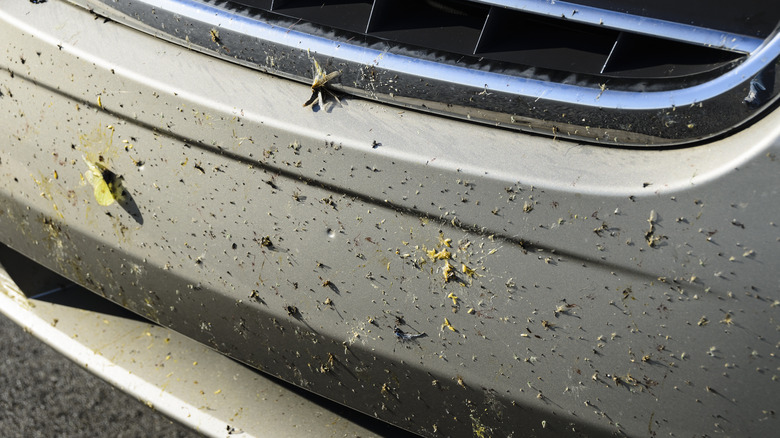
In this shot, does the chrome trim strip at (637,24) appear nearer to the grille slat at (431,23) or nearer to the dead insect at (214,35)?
the grille slat at (431,23)

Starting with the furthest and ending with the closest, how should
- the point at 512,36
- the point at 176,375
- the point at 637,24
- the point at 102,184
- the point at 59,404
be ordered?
the point at 59,404, the point at 176,375, the point at 102,184, the point at 512,36, the point at 637,24

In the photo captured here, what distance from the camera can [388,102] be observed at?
1.18 m

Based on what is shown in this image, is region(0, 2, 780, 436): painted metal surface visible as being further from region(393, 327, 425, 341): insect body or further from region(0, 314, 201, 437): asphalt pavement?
region(0, 314, 201, 437): asphalt pavement

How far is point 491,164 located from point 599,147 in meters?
0.16

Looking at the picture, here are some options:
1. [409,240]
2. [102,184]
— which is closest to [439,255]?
[409,240]

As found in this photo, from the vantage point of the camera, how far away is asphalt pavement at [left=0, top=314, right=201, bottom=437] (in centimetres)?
199

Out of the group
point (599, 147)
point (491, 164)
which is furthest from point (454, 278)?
point (599, 147)

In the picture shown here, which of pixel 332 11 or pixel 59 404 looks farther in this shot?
pixel 59 404

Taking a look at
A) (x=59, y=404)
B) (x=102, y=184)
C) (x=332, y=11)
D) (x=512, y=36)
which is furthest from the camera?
(x=59, y=404)

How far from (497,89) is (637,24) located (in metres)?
0.23

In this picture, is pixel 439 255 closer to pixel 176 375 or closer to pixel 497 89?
pixel 497 89

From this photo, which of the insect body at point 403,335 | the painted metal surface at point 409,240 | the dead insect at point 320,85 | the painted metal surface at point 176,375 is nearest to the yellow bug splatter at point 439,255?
the painted metal surface at point 409,240

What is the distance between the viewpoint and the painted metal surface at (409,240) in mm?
951

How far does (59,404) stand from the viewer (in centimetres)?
207
